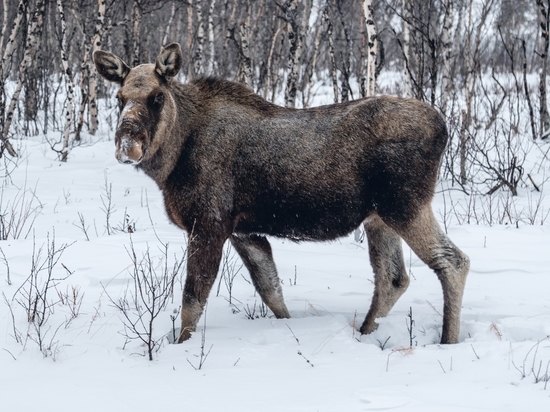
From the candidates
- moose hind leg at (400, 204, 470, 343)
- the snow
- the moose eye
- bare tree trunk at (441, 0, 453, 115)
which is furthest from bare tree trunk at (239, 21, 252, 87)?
moose hind leg at (400, 204, 470, 343)

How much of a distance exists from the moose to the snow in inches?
16.6

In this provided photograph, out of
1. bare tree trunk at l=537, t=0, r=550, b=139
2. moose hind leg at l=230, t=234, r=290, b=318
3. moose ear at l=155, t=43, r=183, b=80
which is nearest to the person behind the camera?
moose ear at l=155, t=43, r=183, b=80

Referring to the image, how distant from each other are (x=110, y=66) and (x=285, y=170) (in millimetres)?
1574

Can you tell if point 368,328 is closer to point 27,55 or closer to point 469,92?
point 469,92

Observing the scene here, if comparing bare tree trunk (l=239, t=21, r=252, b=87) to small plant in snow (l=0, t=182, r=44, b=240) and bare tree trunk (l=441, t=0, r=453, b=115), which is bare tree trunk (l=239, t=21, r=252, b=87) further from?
small plant in snow (l=0, t=182, r=44, b=240)

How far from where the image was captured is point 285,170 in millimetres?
4617

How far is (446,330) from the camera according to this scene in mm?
4449

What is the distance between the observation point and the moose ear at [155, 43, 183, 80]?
4738 mm

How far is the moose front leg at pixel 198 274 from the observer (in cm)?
456

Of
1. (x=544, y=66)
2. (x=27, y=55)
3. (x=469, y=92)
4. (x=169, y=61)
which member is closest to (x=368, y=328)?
(x=169, y=61)

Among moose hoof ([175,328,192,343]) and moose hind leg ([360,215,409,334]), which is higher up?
moose hind leg ([360,215,409,334])

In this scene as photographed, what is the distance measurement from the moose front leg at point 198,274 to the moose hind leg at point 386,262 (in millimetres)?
1301

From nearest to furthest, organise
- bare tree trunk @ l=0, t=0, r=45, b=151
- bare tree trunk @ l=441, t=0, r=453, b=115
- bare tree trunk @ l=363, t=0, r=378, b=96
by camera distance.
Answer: bare tree trunk @ l=363, t=0, r=378, b=96 < bare tree trunk @ l=441, t=0, r=453, b=115 < bare tree trunk @ l=0, t=0, r=45, b=151

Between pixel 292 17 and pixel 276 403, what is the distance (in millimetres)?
8178
